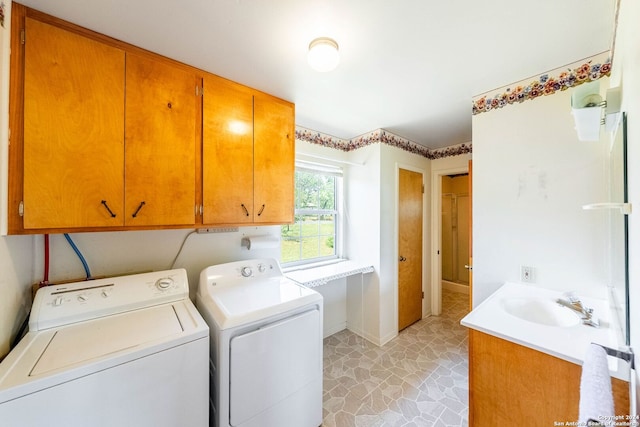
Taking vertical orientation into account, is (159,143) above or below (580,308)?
above

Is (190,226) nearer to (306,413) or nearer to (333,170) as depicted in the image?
(306,413)

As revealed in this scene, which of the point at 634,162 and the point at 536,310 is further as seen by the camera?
the point at 536,310

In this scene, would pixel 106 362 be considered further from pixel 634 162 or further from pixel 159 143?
pixel 634 162

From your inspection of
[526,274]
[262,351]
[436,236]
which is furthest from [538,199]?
[262,351]

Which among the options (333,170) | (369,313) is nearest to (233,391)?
(369,313)

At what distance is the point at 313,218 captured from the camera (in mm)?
2824

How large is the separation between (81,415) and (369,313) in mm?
2423

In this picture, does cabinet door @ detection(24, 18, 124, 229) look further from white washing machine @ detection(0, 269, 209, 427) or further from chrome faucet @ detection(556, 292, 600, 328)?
chrome faucet @ detection(556, 292, 600, 328)

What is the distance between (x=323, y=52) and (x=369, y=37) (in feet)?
0.87

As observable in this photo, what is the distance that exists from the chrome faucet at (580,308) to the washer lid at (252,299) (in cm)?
142

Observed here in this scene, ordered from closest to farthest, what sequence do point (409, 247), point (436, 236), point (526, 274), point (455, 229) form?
point (526, 274), point (409, 247), point (436, 236), point (455, 229)

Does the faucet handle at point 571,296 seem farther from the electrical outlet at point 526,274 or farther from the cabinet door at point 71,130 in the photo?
the cabinet door at point 71,130

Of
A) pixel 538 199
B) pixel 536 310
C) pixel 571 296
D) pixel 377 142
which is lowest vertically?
pixel 536 310

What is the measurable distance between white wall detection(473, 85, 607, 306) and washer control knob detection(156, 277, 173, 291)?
2.30 m
